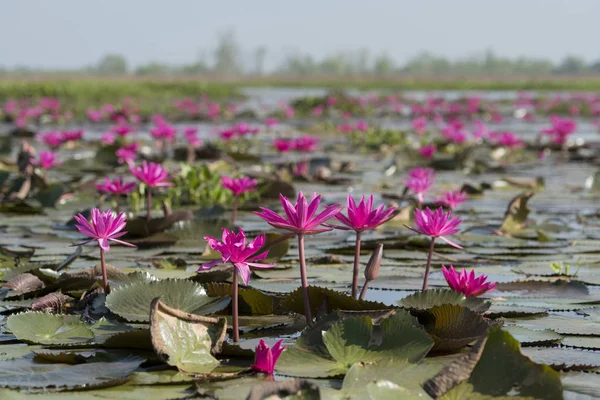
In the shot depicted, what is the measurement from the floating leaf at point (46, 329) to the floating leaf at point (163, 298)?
126 millimetres

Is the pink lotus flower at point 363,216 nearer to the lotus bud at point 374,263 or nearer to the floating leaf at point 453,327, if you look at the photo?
the lotus bud at point 374,263

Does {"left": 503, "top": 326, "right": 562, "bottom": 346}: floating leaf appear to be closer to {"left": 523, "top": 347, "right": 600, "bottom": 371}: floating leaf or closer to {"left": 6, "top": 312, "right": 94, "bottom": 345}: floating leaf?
{"left": 523, "top": 347, "right": 600, "bottom": 371}: floating leaf

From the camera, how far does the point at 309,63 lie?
165500 millimetres

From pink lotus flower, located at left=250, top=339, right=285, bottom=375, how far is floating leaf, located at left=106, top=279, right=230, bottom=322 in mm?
424

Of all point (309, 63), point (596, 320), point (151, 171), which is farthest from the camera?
point (309, 63)

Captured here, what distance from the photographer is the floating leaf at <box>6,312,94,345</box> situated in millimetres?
2080

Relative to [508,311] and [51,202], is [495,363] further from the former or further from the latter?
[51,202]

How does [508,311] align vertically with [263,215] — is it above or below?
below

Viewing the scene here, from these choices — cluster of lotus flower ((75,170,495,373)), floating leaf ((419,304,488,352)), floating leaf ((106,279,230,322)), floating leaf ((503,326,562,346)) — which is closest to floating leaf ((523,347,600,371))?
floating leaf ((503,326,562,346))

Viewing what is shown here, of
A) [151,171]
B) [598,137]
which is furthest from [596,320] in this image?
[598,137]

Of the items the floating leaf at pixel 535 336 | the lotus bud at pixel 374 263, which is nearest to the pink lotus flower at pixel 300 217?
the lotus bud at pixel 374 263

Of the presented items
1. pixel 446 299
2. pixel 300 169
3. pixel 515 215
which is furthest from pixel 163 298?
pixel 300 169

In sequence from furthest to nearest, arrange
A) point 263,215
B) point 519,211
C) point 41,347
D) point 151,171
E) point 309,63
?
point 309,63 < point 519,211 < point 151,171 < point 41,347 < point 263,215

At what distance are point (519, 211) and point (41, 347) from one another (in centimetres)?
265
